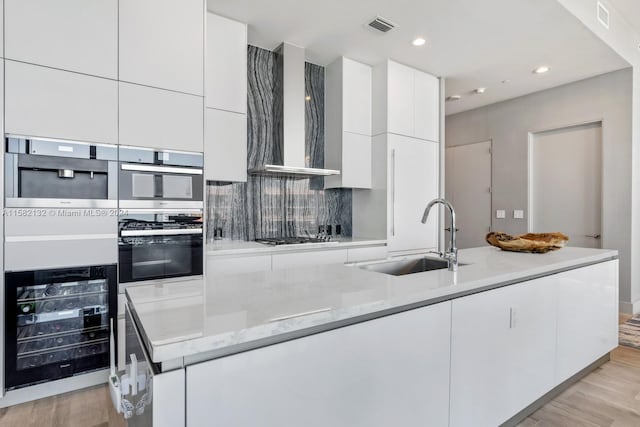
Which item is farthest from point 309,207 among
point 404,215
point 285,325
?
point 285,325

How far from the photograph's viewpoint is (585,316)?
7.27ft

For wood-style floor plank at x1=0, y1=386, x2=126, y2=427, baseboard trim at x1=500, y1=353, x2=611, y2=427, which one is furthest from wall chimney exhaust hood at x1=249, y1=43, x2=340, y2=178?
baseboard trim at x1=500, y1=353, x2=611, y2=427

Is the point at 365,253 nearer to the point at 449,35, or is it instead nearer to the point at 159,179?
the point at 159,179

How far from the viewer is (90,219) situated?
216 centimetres

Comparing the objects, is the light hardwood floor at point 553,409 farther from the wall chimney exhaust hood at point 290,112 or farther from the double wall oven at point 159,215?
the wall chimney exhaust hood at point 290,112

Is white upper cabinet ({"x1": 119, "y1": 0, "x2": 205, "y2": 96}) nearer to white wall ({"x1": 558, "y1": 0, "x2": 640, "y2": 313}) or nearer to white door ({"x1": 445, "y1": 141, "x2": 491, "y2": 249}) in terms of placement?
white wall ({"x1": 558, "y1": 0, "x2": 640, "y2": 313})

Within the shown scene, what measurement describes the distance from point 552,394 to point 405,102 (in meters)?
2.98

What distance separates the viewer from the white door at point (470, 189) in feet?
17.6

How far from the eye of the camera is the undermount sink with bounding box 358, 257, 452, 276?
199cm

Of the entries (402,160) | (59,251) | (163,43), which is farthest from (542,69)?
(59,251)

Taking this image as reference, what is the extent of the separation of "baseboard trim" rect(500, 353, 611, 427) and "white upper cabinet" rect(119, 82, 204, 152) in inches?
100

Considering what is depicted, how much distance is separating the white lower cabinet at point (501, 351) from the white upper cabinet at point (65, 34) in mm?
Answer: 2476

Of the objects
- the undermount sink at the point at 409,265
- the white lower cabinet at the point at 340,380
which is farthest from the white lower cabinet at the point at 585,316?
the white lower cabinet at the point at 340,380

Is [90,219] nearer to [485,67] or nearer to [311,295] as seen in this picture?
[311,295]
